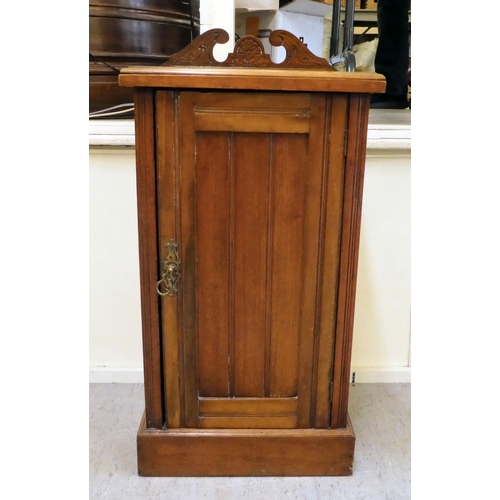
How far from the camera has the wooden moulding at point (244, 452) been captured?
1139 millimetres

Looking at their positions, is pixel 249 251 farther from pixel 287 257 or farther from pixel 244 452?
pixel 244 452

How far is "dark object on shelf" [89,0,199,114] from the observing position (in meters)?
1.31

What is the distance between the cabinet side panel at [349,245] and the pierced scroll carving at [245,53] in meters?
0.12

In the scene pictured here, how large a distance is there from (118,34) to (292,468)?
113 cm

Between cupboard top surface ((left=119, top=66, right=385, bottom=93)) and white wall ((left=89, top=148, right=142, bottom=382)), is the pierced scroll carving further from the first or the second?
white wall ((left=89, top=148, right=142, bottom=382))

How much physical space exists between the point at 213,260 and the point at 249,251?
8 centimetres

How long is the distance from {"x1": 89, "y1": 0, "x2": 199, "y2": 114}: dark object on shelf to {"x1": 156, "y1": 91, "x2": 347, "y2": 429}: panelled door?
1.48 feet

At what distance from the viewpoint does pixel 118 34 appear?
1322mm

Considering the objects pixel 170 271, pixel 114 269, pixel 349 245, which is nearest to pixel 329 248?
pixel 349 245

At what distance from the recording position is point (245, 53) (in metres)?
1.01

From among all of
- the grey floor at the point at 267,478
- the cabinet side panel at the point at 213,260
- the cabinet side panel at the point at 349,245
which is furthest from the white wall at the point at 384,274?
the cabinet side panel at the point at 213,260

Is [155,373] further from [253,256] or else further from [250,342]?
[253,256]

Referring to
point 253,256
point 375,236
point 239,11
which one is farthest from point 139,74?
point 375,236

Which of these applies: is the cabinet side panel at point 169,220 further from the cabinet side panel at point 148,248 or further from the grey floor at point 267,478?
the grey floor at point 267,478
